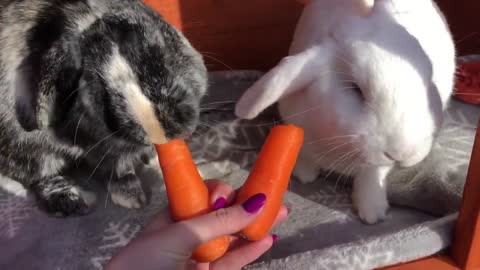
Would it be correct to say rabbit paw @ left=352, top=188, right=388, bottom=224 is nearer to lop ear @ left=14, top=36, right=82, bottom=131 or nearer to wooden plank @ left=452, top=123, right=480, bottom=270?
wooden plank @ left=452, top=123, right=480, bottom=270

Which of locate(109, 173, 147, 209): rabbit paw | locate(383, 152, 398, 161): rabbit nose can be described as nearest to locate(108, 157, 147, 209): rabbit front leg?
locate(109, 173, 147, 209): rabbit paw

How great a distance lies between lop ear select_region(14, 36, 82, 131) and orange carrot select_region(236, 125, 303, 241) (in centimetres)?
40

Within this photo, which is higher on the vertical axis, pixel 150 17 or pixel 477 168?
pixel 150 17

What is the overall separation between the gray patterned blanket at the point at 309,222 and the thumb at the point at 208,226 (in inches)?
8.1

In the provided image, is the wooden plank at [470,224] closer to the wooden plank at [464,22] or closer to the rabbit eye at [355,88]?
the rabbit eye at [355,88]

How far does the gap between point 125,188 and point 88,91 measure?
0.93ft

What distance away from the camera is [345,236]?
124 centimetres

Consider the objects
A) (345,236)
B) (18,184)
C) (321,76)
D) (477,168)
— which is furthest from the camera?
(18,184)

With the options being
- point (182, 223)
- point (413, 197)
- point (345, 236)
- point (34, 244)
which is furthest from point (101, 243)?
point (413, 197)

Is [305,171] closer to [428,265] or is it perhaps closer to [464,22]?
[428,265]

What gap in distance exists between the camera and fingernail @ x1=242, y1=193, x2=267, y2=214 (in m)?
0.95

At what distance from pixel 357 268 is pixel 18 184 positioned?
0.83 meters

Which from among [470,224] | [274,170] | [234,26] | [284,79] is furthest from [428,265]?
[234,26]

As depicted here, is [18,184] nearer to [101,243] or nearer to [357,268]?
[101,243]
